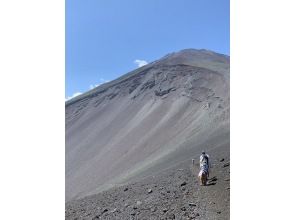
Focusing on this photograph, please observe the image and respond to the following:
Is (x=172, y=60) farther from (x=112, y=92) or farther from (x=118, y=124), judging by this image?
(x=118, y=124)

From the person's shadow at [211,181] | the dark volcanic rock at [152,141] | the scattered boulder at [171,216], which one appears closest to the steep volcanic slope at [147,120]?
the dark volcanic rock at [152,141]

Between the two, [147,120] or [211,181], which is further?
[147,120]

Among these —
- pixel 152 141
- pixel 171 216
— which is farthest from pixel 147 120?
pixel 171 216

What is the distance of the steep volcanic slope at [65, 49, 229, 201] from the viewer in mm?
10766

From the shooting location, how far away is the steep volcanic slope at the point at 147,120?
10.8m

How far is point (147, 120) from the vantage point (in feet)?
56.5

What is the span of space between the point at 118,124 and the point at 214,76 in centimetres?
538

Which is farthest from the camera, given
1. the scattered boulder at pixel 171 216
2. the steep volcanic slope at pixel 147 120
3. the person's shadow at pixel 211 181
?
the steep volcanic slope at pixel 147 120

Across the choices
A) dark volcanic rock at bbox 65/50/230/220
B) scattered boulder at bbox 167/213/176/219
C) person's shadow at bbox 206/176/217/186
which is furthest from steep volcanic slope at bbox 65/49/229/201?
scattered boulder at bbox 167/213/176/219

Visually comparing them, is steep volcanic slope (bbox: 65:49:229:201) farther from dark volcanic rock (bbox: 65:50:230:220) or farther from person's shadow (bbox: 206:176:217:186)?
person's shadow (bbox: 206:176:217:186)

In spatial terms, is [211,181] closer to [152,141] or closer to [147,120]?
[152,141]

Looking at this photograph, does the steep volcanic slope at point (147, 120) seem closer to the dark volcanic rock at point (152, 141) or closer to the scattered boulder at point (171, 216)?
the dark volcanic rock at point (152, 141)
